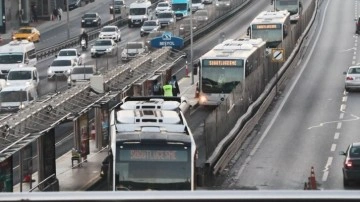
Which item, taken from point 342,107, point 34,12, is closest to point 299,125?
point 342,107

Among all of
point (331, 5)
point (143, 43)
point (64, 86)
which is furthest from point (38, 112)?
point (331, 5)

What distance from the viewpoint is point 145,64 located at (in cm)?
4300

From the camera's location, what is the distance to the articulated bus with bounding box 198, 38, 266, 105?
1836 inches

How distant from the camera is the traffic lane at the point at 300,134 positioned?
105 feet

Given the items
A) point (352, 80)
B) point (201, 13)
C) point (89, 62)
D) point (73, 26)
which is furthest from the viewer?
point (73, 26)

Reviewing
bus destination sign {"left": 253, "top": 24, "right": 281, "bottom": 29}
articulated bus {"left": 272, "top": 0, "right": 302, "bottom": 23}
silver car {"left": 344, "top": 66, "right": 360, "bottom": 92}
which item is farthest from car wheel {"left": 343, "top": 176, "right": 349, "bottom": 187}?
articulated bus {"left": 272, "top": 0, "right": 302, "bottom": 23}

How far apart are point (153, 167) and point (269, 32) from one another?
44.3 m

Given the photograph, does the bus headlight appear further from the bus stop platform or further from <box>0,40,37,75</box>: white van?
<box>0,40,37,75</box>: white van

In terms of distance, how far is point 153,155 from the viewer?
2145 centimetres

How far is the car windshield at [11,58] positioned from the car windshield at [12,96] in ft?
50.3

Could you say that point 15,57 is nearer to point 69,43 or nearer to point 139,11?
point 69,43

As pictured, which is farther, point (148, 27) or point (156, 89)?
point (148, 27)

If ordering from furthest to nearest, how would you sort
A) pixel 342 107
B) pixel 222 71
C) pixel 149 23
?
pixel 149 23, pixel 222 71, pixel 342 107

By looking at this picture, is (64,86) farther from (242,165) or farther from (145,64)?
(242,165)
